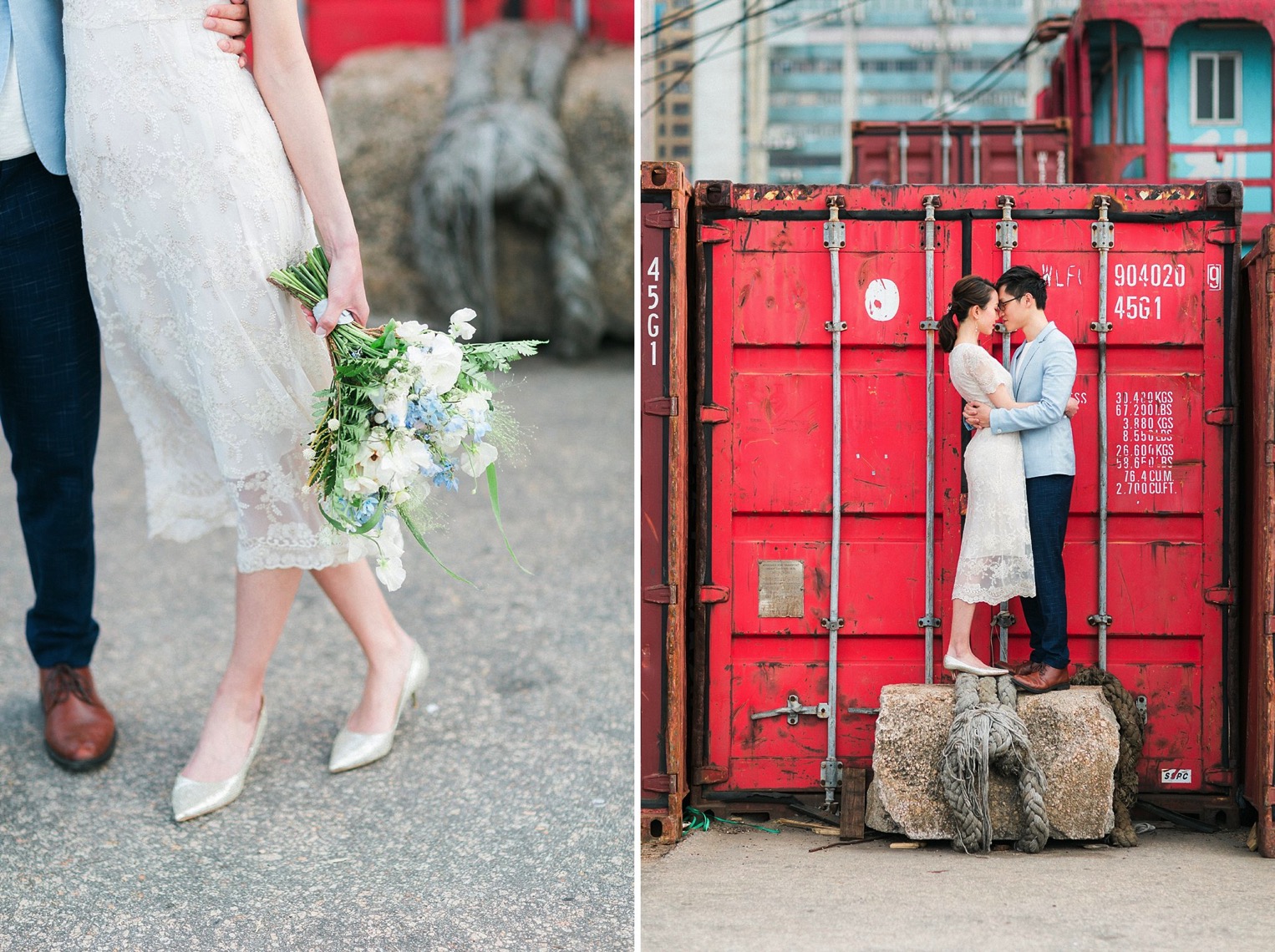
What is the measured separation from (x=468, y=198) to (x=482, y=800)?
20.7 feet

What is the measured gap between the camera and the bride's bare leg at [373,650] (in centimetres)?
343

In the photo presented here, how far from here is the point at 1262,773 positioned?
3.06m

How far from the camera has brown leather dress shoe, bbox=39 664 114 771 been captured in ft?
11.1

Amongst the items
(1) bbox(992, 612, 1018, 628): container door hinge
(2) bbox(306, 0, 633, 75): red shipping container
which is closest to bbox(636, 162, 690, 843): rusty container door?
(1) bbox(992, 612, 1018, 628): container door hinge

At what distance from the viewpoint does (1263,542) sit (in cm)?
310

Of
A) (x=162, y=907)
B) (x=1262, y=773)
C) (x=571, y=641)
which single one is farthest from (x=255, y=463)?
(x=1262, y=773)

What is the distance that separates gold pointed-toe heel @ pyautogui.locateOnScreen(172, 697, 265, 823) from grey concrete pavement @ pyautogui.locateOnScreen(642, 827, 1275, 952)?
105 centimetres

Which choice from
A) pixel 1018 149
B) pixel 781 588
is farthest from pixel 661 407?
pixel 1018 149

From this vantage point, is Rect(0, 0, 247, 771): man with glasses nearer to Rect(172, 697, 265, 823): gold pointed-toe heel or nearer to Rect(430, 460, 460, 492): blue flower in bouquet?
Rect(172, 697, 265, 823): gold pointed-toe heel

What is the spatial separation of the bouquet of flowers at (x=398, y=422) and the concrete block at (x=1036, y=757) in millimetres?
1200

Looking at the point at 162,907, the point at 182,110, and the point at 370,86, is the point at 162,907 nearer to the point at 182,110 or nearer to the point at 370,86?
the point at 182,110

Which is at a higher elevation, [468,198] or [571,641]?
[468,198]

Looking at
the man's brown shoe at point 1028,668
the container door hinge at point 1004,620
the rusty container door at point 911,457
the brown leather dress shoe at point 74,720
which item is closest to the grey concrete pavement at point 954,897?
the rusty container door at point 911,457

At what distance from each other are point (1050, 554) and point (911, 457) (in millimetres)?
433
